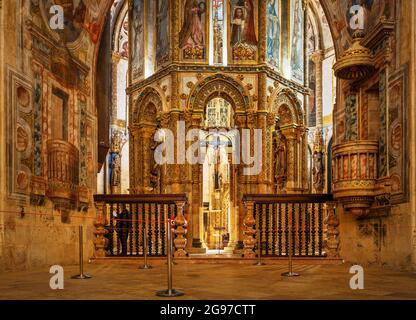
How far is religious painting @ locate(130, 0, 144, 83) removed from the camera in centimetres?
2141

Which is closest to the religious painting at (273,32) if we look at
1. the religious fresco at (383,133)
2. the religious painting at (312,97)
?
the religious painting at (312,97)

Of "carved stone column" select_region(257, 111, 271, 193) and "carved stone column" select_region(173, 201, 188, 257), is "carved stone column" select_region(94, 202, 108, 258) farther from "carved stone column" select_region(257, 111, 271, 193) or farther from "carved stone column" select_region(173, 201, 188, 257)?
"carved stone column" select_region(257, 111, 271, 193)

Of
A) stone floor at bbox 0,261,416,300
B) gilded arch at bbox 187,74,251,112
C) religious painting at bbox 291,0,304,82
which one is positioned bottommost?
stone floor at bbox 0,261,416,300

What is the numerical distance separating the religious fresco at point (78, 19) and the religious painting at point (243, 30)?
7.76 m

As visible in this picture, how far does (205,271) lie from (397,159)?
4.01 meters

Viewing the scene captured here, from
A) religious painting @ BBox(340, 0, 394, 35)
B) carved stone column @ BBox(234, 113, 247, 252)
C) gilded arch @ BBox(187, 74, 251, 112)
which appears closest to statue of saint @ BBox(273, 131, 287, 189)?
carved stone column @ BBox(234, 113, 247, 252)

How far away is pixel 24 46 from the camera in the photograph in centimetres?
966

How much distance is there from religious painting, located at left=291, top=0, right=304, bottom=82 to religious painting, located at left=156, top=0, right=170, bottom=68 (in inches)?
207

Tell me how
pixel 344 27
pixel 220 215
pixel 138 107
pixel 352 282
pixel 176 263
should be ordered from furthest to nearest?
pixel 220 215 → pixel 138 107 → pixel 344 27 → pixel 176 263 → pixel 352 282

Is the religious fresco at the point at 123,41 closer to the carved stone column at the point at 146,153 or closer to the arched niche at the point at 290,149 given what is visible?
the carved stone column at the point at 146,153

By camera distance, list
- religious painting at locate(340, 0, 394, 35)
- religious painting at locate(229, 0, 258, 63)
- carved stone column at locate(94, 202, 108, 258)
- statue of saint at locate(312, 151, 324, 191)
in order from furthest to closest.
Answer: statue of saint at locate(312, 151, 324, 191) → religious painting at locate(229, 0, 258, 63) → carved stone column at locate(94, 202, 108, 258) → religious painting at locate(340, 0, 394, 35)

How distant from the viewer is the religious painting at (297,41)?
70.2ft

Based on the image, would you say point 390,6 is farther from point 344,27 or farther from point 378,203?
point 378,203

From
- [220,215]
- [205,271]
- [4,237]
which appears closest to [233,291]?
[205,271]
